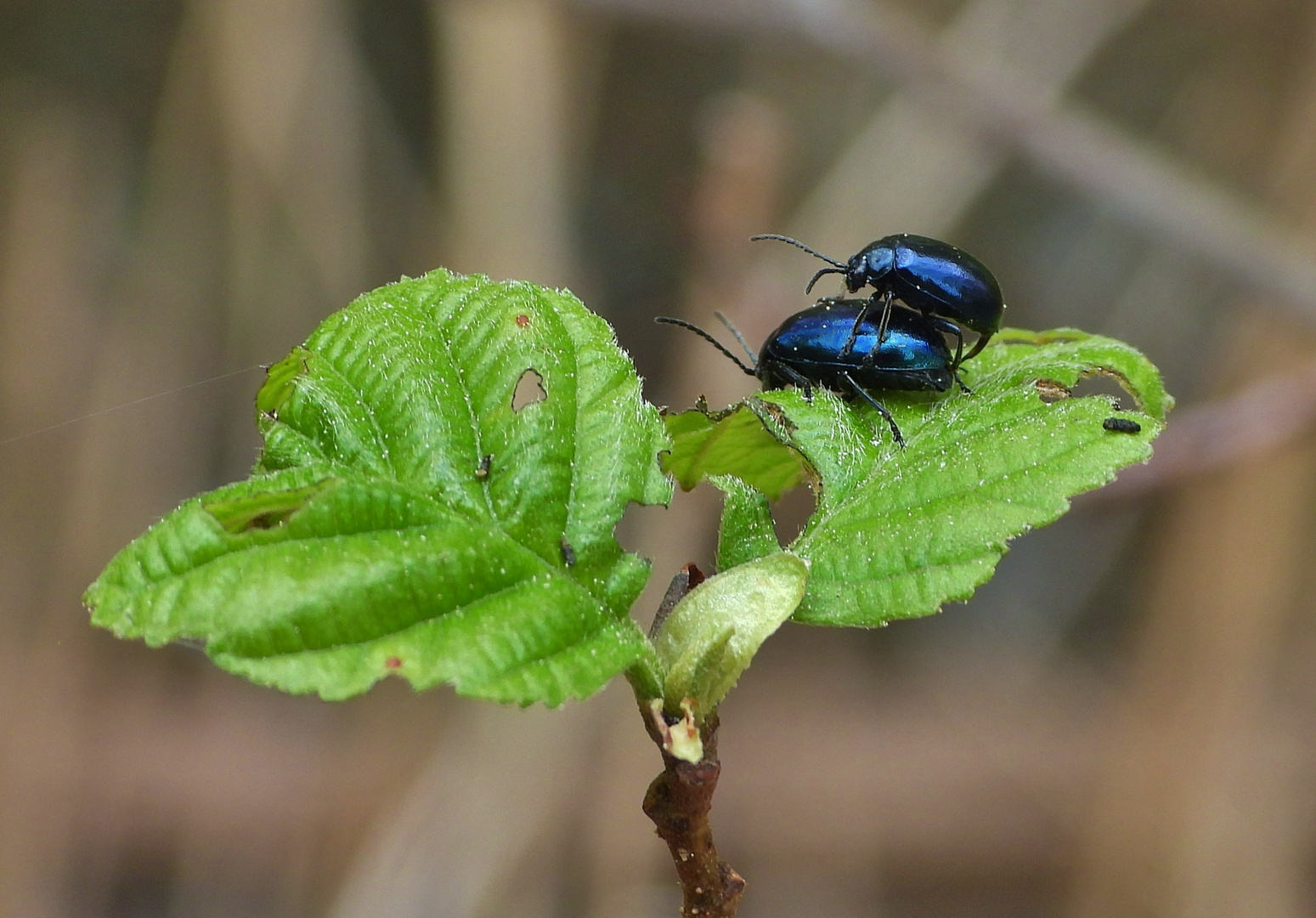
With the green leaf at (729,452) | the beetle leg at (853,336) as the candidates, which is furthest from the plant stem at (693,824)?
the beetle leg at (853,336)

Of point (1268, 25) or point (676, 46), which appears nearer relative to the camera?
point (1268, 25)

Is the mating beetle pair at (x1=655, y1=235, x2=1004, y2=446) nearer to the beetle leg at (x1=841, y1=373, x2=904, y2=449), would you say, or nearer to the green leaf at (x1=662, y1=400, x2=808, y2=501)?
the beetle leg at (x1=841, y1=373, x2=904, y2=449)

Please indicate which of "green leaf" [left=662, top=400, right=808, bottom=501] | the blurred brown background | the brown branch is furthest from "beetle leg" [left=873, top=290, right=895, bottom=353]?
the blurred brown background

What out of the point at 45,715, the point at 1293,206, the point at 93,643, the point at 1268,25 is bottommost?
the point at 45,715

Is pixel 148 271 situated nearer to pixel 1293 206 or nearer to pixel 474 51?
pixel 474 51

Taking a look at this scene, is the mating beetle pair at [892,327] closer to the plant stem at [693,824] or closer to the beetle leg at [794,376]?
the beetle leg at [794,376]

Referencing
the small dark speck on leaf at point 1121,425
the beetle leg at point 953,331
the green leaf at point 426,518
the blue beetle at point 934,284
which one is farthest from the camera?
the blue beetle at point 934,284

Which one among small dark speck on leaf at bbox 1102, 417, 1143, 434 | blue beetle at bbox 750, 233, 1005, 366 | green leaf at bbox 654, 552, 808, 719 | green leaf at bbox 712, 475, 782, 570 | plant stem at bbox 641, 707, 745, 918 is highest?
blue beetle at bbox 750, 233, 1005, 366

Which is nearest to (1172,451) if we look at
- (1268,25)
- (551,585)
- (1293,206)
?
(1293,206)
